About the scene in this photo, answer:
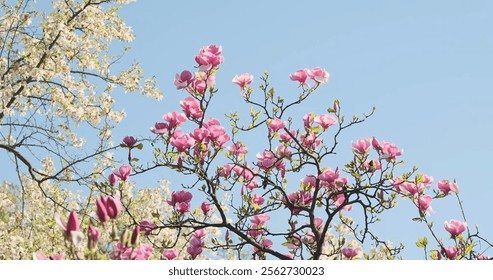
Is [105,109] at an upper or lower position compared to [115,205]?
upper

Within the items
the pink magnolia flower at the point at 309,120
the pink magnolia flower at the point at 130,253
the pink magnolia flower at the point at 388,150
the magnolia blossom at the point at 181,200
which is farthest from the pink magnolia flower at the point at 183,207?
the pink magnolia flower at the point at 130,253

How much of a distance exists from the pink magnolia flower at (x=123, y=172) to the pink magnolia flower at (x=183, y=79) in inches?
24.8

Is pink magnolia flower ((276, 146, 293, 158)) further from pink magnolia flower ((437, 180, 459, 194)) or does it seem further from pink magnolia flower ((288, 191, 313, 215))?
pink magnolia flower ((437, 180, 459, 194))

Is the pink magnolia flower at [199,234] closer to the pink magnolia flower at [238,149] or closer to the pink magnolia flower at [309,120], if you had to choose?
the pink magnolia flower at [238,149]

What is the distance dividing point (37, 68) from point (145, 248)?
24.7ft

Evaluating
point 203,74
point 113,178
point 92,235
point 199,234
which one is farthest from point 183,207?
point 92,235

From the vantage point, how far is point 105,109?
1032 cm

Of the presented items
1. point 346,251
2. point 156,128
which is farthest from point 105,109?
point 346,251

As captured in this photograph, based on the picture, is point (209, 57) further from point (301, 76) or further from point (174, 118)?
point (301, 76)

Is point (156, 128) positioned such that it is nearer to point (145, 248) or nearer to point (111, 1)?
point (145, 248)

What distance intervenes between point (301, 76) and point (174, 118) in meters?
0.92

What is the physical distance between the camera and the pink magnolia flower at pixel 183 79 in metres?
4.05

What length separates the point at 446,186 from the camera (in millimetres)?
3832
